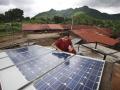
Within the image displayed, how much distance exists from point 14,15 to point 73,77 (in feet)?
148

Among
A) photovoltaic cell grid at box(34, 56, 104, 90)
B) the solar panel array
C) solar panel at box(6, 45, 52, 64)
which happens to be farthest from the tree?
photovoltaic cell grid at box(34, 56, 104, 90)

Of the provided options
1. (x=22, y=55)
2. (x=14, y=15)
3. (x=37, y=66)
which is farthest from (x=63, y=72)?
(x=14, y=15)

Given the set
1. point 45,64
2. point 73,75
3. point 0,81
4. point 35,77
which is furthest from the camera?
point 45,64

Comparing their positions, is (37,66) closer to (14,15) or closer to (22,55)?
(22,55)

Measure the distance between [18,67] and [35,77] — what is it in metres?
0.78

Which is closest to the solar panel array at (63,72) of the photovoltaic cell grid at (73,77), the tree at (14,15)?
the photovoltaic cell grid at (73,77)

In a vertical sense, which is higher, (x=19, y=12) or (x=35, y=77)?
(x=19, y=12)

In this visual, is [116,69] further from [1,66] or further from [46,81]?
[1,66]

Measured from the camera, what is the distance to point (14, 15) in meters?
43.9

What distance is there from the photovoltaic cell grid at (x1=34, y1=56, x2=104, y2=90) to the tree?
4072 centimetres

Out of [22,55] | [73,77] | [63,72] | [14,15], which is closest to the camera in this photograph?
[73,77]

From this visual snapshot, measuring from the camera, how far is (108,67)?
3914 mm

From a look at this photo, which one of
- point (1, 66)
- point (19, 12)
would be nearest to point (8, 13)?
point (19, 12)

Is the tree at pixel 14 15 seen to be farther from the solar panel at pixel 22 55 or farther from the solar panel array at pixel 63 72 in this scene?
the solar panel array at pixel 63 72
